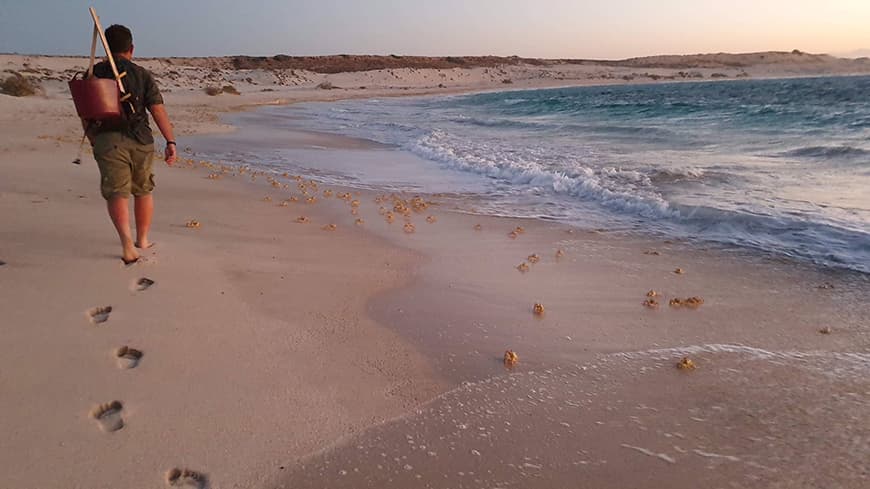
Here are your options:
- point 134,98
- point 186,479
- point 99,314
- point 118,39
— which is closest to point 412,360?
point 186,479

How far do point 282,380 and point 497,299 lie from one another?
1.97 meters

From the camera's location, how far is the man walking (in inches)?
169

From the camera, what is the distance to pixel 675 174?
1030 cm

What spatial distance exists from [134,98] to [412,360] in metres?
2.91

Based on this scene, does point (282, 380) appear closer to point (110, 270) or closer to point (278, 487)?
point (278, 487)

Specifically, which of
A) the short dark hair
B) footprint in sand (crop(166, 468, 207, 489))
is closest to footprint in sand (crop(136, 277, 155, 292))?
the short dark hair

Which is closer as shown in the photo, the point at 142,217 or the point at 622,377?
the point at 622,377

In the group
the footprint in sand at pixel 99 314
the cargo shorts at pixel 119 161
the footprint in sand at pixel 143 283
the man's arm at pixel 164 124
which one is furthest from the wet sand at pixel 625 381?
the cargo shorts at pixel 119 161

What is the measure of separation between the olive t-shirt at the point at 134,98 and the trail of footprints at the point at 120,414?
1.45m

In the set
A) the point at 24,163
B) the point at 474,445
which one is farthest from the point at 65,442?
the point at 24,163

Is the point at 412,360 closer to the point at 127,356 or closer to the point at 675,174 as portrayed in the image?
the point at 127,356

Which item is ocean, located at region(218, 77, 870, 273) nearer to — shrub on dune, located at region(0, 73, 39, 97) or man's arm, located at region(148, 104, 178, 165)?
man's arm, located at region(148, 104, 178, 165)

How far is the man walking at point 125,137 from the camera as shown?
4.28 m

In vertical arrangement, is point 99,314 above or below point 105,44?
below
